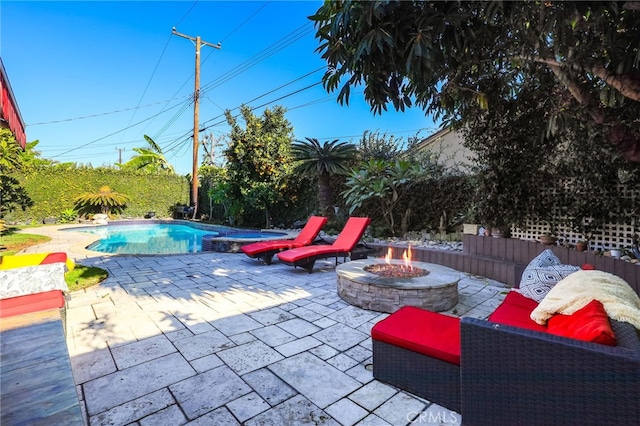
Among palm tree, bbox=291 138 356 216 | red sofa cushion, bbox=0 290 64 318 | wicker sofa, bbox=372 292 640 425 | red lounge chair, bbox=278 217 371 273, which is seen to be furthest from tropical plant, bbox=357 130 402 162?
red sofa cushion, bbox=0 290 64 318

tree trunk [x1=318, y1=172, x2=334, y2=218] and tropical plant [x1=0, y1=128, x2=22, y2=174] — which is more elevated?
tropical plant [x1=0, y1=128, x2=22, y2=174]

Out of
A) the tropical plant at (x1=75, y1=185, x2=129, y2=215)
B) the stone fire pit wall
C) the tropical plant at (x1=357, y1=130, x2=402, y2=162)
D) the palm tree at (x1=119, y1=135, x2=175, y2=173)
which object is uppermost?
the palm tree at (x1=119, y1=135, x2=175, y2=173)

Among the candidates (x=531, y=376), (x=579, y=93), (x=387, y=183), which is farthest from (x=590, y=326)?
(x=387, y=183)

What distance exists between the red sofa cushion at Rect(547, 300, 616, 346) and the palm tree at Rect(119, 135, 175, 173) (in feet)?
81.9

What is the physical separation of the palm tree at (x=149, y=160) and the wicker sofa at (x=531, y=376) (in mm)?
24567

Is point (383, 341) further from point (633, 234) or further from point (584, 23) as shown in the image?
point (633, 234)

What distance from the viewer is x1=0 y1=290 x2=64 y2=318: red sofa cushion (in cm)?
292

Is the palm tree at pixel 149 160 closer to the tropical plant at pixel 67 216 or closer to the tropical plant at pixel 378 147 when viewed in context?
the tropical plant at pixel 67 216

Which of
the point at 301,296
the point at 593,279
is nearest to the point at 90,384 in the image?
the point at 301,296

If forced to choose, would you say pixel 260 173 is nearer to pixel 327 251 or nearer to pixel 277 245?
pixel 277 245

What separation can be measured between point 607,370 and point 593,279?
1460 millimetres

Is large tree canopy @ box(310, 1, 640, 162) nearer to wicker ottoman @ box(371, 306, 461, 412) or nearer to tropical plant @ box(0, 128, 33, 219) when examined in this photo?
wicker ottoman @ box(371, 306, 461, 412)

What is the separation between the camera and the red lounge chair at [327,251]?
6.23 metres

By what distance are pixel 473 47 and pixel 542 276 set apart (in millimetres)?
2672
